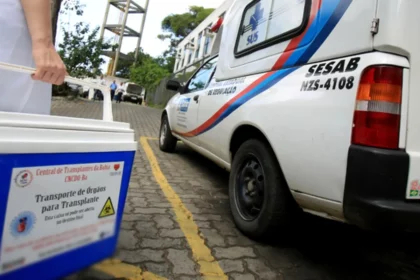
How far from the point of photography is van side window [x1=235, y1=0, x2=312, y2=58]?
231cm

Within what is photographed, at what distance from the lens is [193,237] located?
2469 mm

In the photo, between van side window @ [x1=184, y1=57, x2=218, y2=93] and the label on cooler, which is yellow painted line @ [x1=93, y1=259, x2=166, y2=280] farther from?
van side window @ [x1=184, y1=57, x2=218, y2=93]

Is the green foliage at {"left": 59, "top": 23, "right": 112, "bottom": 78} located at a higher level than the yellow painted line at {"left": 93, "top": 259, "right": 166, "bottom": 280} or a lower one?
higher

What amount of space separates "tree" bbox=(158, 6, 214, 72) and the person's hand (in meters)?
38.5

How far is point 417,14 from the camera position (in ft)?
5.46

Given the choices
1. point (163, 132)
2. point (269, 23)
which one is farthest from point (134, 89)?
point (269, 23)

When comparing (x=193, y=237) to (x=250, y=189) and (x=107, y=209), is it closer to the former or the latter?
(x=250, y=189)

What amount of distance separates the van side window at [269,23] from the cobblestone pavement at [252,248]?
1.41 metres

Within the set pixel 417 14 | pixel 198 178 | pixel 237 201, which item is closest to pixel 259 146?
pixel 237 201

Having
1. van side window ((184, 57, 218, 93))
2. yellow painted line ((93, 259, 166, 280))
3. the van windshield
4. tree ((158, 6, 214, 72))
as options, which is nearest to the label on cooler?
yellow painted line ((93, 259, 166, 280))

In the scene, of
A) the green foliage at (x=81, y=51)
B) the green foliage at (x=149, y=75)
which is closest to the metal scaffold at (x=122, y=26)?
the green foliage at (x=149, y=75)

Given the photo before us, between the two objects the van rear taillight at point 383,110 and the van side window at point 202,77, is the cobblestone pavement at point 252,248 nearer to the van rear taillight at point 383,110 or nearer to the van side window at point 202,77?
the van rear taillight at point 383,110

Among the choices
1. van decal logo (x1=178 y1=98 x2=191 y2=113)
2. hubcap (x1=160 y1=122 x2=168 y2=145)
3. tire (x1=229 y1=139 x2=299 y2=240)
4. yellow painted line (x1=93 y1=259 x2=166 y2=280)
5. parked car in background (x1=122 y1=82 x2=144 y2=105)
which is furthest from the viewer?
parked car in background (x1=122 y1=82 x2=144 y2=105)

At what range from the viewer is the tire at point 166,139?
561 centimetres
